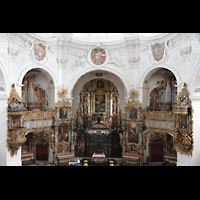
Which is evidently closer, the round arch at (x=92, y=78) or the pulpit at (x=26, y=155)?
the pulpit at (x=26, y=155)

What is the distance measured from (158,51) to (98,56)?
5083 mm

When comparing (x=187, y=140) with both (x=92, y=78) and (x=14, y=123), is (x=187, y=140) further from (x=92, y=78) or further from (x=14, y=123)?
(x=92, y=78)

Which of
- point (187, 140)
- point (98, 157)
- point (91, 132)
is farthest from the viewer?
point (91, 132)

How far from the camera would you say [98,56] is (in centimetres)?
1622

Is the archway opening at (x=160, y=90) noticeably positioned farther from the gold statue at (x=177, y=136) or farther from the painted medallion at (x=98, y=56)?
the painted medallion at (x=98, y=56)

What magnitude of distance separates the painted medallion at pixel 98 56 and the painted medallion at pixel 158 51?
4219 millimetres

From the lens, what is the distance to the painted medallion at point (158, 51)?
45.3ft

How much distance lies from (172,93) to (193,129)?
4.26 metres

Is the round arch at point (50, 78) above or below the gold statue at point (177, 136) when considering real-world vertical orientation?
above

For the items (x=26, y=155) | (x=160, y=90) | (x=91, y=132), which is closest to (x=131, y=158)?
(x=91, y=132)

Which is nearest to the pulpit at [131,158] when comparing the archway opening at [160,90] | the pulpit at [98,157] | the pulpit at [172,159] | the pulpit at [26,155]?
the pulpit at [98,157]

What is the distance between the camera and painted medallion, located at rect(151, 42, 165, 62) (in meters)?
13.8

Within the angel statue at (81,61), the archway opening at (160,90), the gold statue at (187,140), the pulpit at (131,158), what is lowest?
the pulpit at (131,158)

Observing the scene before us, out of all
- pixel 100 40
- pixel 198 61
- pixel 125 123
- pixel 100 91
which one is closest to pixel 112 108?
pixel 100 91
